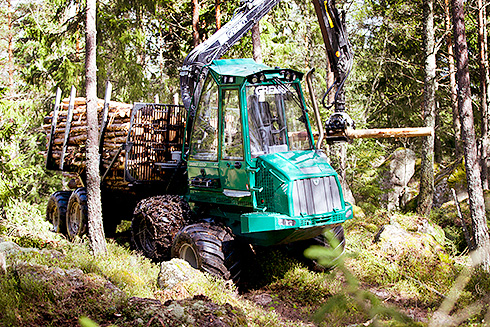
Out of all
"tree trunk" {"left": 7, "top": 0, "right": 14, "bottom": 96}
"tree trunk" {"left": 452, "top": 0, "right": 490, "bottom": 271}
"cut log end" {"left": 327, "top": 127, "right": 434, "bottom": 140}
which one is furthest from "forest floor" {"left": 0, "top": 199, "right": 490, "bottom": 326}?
"tree trunk" {"left": 7, "top": 0, "right": 14, "bottom": 96}

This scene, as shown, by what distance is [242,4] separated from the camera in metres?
9.01

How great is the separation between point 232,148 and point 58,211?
226 inches

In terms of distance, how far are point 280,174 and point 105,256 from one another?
3.67 meters

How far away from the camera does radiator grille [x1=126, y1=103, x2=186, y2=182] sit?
29.3 feet

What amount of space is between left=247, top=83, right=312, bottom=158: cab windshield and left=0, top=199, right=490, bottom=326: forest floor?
211 centimetres

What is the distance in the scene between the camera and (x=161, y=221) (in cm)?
795

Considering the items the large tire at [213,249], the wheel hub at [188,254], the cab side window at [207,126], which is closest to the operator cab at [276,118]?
the cab side window at [207,126]

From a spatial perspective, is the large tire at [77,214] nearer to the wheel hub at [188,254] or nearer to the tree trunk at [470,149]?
the wheel hub at [188,254]

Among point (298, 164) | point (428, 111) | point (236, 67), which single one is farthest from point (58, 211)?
point (428, 111)

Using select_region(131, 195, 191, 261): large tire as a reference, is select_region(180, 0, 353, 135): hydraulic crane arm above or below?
above

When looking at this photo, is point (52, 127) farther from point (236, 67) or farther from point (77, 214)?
point (236, 67)

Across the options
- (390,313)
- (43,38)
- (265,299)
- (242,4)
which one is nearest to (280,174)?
(265,299)

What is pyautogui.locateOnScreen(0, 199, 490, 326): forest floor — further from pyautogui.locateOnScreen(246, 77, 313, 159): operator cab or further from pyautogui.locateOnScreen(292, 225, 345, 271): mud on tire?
pyautogui.locateOnScreen(246, 77, 313, 159): operator cab

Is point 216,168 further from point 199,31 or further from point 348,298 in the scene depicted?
point 199,31
